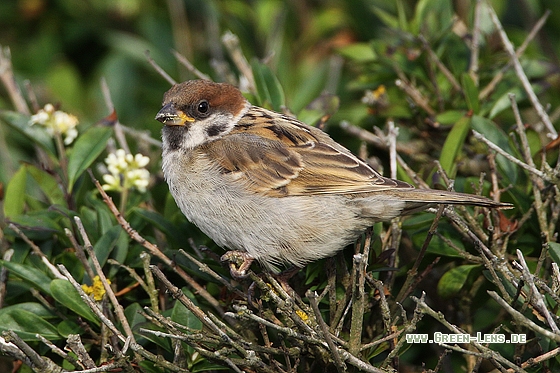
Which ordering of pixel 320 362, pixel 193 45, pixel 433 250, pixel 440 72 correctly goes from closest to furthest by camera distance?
pixel 320 362
pixel 433 250
pixel 440 72
pixel 193 45

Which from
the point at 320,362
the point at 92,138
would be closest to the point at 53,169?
the point at 92,138

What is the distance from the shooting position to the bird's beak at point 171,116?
295 cm

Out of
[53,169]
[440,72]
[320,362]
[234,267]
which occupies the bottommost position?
[320,362]

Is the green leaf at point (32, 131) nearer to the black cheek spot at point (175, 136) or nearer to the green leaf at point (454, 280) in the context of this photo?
the black cheek spot at point (175, 136)

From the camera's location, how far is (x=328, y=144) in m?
2.92

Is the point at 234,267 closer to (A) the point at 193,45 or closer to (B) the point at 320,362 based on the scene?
(B) the point at 320,362

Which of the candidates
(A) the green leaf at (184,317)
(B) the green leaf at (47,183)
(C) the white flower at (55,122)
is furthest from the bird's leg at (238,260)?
(C) the white flower at (55,122)

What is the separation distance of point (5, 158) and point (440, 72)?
239 centimetres

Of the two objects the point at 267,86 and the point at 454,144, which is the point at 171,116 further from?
the point at 454,144

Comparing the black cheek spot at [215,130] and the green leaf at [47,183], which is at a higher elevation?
the black cheek spot at [215,130]

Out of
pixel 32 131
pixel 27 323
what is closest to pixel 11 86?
pixel 32 131

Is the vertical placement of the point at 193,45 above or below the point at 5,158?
above

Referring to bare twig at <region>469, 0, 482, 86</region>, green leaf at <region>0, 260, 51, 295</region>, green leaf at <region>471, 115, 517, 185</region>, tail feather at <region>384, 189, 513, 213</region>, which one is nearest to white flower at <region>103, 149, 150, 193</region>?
green leaf at <region>0, 260, 51, 295</region>

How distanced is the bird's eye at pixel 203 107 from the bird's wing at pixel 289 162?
163mm
